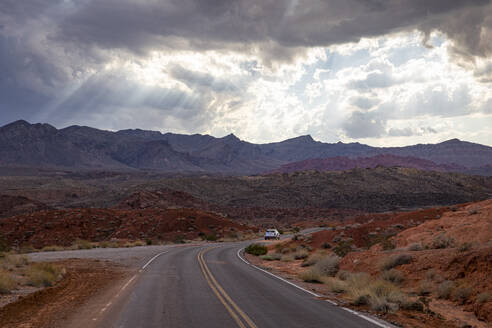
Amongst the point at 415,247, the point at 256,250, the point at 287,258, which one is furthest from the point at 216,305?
the point at 256,250

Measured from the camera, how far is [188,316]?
11.4 meters

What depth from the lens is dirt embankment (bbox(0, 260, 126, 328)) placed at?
11.0 m

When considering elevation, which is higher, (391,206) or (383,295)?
(391,206)

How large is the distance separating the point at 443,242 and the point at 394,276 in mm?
4821

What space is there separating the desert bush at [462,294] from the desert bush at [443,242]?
6559mm

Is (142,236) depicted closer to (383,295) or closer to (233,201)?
(383,295)

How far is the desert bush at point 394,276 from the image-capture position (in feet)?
57.3

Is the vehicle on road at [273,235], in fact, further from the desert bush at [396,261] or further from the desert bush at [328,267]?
the desert bush at [396,261]

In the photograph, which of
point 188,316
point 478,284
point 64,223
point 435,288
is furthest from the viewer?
point 64,223

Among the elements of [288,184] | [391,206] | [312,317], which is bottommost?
[312,317]

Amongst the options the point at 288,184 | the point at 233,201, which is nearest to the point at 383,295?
the point at 233,201

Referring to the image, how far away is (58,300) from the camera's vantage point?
1395 centimetres

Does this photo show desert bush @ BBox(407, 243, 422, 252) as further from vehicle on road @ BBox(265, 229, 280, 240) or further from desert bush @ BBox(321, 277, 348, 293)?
vehicle on road @ BBox(265, 229, 280, 240)

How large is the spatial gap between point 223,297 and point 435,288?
7.76m
